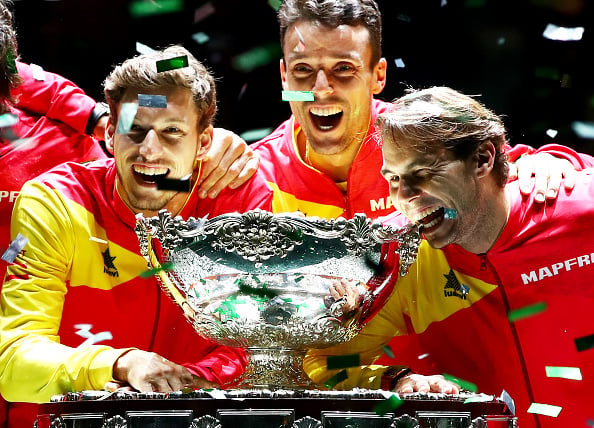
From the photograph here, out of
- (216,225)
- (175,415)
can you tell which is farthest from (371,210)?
(175,415)

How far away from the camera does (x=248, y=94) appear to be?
3.20 metres

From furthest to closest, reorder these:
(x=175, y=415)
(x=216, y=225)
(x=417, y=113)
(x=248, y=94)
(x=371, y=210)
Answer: (x=248, y=94) → (x=371, y=210) → (x=417, y=113) → (x=216, y=225) → (x=175, y=415)

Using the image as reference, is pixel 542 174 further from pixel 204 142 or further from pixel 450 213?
pixel 204 142

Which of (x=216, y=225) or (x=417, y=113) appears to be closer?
(x=216, y=225)

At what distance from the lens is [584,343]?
244cm

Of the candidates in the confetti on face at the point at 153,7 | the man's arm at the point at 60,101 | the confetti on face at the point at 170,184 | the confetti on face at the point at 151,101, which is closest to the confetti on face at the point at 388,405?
the confetti on face at the point at 170,184

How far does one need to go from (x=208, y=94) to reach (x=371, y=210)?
2.03 feet

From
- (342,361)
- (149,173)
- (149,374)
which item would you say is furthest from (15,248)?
(342,361)

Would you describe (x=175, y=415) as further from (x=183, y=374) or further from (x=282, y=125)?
(x=282, y=125)

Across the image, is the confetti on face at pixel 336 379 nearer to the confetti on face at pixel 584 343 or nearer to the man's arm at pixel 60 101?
the confetti on face at pixel 584 343

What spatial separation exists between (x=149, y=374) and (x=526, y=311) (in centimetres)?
99

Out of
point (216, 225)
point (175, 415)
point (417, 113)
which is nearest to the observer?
point (175, 415)

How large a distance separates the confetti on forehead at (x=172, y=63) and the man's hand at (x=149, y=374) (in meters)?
0.85

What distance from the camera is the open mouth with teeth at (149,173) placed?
259 cm
